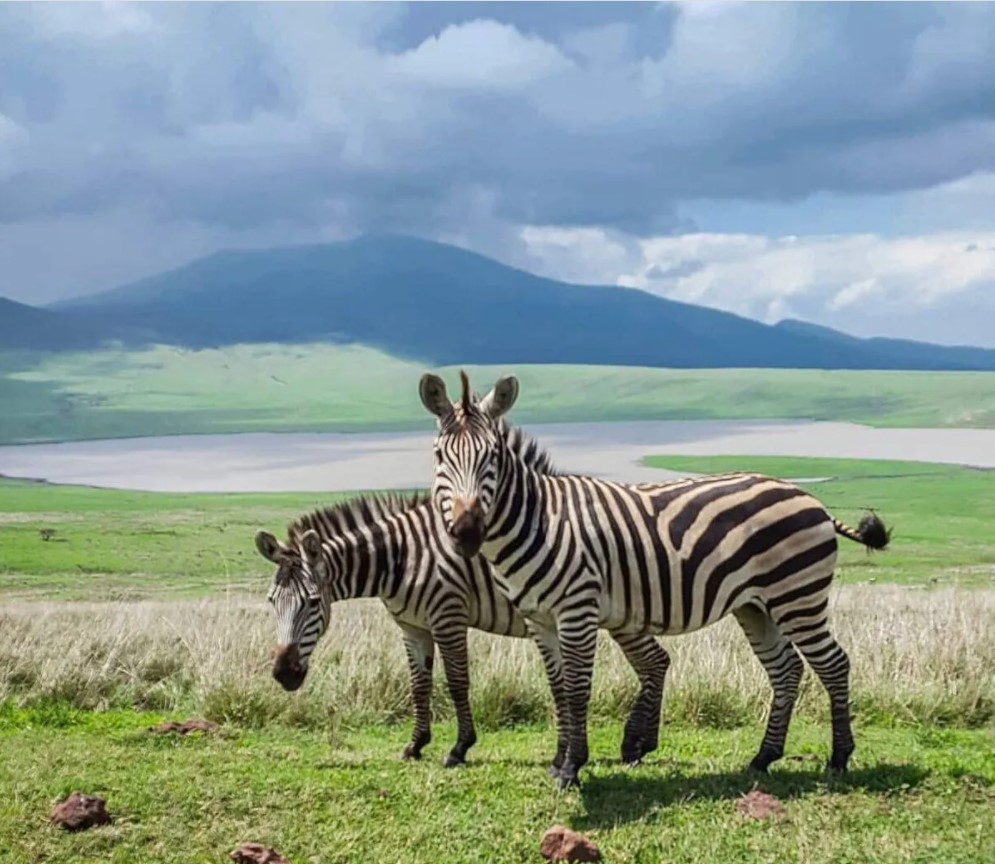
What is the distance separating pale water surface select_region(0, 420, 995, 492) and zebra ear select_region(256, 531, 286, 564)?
20497 mm

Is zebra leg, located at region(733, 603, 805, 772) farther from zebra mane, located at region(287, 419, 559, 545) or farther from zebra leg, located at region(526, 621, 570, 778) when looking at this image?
zebra mane, located at region(287, 419, 559, 545)

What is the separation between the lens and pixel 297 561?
7.32 m

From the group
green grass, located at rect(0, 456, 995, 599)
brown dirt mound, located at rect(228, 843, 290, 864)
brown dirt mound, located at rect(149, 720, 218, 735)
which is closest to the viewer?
brown dirt mound, located at rect(228, 843, 290, 864)

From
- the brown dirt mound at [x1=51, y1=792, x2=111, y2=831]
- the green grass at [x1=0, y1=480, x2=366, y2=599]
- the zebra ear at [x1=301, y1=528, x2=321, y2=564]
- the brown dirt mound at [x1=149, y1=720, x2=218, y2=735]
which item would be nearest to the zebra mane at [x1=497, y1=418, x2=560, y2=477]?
the zebra ear at [x1=301, y1=528, x2=321, y2=564]

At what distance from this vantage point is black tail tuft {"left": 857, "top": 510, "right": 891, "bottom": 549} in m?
7.45

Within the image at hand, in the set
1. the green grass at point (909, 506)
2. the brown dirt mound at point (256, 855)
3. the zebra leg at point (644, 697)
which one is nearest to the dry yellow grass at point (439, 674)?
the zebra leg at point (644, 697)

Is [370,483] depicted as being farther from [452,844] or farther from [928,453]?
[452,844]

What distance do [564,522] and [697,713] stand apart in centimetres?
324

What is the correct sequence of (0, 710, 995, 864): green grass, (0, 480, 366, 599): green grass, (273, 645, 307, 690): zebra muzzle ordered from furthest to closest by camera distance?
(0, 480, 366, 599): green grass, (273, 645, 307, 690): zebra muzzle, (0, 710, 995, 864): green grass

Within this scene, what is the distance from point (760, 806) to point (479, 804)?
5.15 ft

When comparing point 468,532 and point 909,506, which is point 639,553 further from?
point 909,506

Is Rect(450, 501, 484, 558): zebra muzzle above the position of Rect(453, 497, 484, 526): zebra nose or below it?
below

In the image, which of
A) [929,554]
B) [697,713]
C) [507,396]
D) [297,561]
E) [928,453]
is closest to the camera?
[507,396]

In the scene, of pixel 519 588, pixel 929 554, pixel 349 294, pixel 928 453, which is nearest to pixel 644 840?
pixel 519 588
